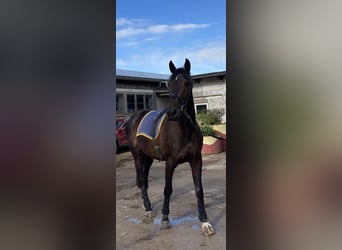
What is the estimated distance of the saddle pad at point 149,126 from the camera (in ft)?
10.0

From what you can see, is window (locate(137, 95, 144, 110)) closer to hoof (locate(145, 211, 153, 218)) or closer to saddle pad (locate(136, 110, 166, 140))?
saddle pad (locate(136, 110, 166, 140))

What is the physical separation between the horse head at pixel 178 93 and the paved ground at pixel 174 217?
1093mm

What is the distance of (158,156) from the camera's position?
3111mm

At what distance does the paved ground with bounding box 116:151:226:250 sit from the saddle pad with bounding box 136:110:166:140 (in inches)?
36.4

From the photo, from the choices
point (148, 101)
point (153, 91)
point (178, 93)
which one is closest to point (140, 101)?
point (148, 101)

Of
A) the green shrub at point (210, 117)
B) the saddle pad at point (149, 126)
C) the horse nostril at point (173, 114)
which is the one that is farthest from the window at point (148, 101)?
the horse nostril at point (173, 114)

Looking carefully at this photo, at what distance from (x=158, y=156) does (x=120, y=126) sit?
4.83 metres

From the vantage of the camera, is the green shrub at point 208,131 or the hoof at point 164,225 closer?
the hoof at point 164,225

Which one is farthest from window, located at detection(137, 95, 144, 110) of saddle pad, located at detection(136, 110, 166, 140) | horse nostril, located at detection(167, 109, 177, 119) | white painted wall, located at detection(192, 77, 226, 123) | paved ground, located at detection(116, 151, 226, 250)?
horse nostril, located at detection(167, 109, 177, 119)

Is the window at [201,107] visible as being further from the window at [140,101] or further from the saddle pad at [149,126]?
the saddle pad at [149,126]

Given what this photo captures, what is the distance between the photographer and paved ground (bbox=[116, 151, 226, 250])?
2432mm
